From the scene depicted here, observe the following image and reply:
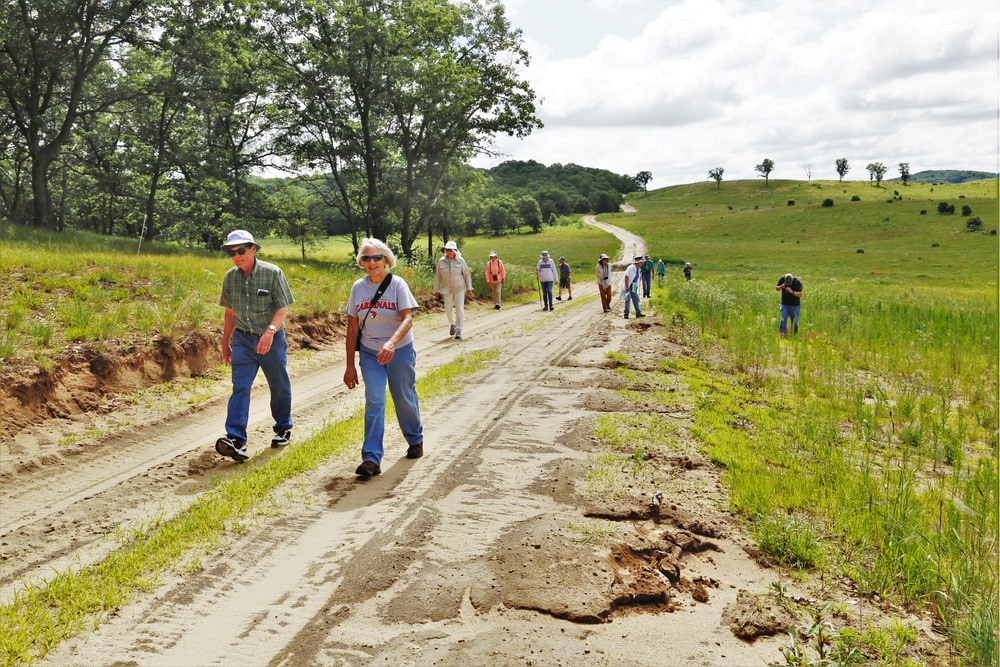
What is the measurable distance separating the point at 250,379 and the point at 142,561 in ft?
8.22

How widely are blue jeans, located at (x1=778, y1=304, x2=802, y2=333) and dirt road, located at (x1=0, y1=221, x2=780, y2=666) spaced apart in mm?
9684

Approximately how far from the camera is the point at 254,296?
20.0 feet

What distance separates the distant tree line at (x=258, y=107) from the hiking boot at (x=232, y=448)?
1987 cm

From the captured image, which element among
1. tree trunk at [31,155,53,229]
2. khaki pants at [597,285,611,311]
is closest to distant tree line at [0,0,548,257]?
tree trunk at [31,155,53,229]

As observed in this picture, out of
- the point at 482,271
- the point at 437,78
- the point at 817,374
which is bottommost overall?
the point at 817,374

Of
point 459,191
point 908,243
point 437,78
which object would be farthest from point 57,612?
point 908,243

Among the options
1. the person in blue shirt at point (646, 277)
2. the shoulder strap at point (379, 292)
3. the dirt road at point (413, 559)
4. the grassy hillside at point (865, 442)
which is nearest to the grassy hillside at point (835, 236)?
the person in blue shirt at point (646, 277)

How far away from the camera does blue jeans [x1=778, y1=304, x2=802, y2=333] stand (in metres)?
14.4

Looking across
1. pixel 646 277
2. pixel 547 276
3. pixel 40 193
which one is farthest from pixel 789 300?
pixel 40 193

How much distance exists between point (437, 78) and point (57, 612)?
79.3 feet

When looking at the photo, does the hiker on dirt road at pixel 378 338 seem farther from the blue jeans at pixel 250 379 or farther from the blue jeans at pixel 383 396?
the blue jeans at pixel 250 379

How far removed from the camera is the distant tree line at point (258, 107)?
69.7 ft

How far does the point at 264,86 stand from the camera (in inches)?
1030

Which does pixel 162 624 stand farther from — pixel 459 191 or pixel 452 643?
pixel 459 191
